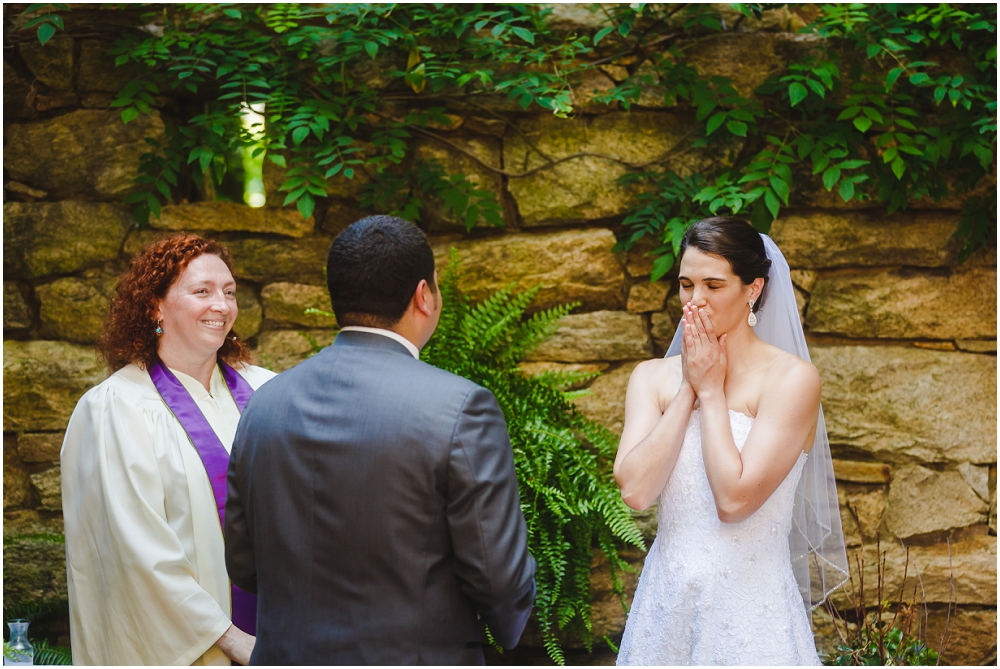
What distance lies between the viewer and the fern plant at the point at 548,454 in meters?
2.81

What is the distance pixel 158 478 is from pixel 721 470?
1.49m

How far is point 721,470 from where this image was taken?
192cm

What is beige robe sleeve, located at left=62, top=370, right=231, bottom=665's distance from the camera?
81.3 inches

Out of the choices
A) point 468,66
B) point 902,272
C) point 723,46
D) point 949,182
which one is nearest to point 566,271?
point 468,66

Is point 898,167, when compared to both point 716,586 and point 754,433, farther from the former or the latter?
point 716,586

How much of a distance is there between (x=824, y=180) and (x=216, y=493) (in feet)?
8.16

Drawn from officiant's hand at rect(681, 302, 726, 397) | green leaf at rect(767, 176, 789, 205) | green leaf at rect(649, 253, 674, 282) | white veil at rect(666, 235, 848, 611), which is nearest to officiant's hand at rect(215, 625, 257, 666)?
officiant's hand at rect(681, 302, 726, 397)

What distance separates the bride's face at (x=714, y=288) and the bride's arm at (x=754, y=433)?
0.26 feet

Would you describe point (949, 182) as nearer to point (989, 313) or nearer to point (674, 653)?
Answer: point (989, 313)

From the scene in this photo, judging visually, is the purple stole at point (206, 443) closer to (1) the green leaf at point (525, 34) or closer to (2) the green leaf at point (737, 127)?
(1) the green leaf at point (525, 34)

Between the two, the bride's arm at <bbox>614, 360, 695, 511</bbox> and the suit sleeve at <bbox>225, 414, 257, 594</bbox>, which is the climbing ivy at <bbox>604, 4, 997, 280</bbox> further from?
the suit sleeve at <bbox>225, 414, 257, 594</bbox>

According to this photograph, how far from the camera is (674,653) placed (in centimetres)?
206

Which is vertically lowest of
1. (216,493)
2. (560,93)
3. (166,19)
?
(216,493)

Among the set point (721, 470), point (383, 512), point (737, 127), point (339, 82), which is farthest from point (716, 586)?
point (339, 82)
